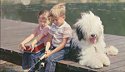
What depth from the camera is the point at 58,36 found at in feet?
15.9

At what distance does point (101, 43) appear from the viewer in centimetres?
458

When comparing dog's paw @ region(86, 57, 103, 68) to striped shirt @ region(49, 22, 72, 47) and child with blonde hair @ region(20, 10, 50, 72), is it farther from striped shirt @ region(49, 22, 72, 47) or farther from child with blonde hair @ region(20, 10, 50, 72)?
child with blonde hair @ region(20, 10, 50, 72)

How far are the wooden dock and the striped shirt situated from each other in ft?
1.01

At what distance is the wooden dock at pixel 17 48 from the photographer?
4.46 meters

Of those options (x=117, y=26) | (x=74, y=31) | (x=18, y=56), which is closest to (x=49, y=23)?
(x=74, y=31)

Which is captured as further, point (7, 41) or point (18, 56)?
point (7, 41)

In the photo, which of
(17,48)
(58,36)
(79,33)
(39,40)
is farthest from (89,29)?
(17,48)

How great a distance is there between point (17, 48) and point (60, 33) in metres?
1.34

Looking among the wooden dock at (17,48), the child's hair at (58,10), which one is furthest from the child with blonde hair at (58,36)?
the wooden dock at (17,48)

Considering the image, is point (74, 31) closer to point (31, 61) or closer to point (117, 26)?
point (31, 61)

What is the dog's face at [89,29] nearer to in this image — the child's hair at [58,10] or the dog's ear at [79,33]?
the dog's ear at [79,33]

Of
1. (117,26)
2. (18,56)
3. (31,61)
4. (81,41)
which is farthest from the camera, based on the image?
(117,26)

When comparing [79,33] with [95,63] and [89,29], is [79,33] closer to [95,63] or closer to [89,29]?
[89,29]

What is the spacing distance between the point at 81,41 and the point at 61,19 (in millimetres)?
444
